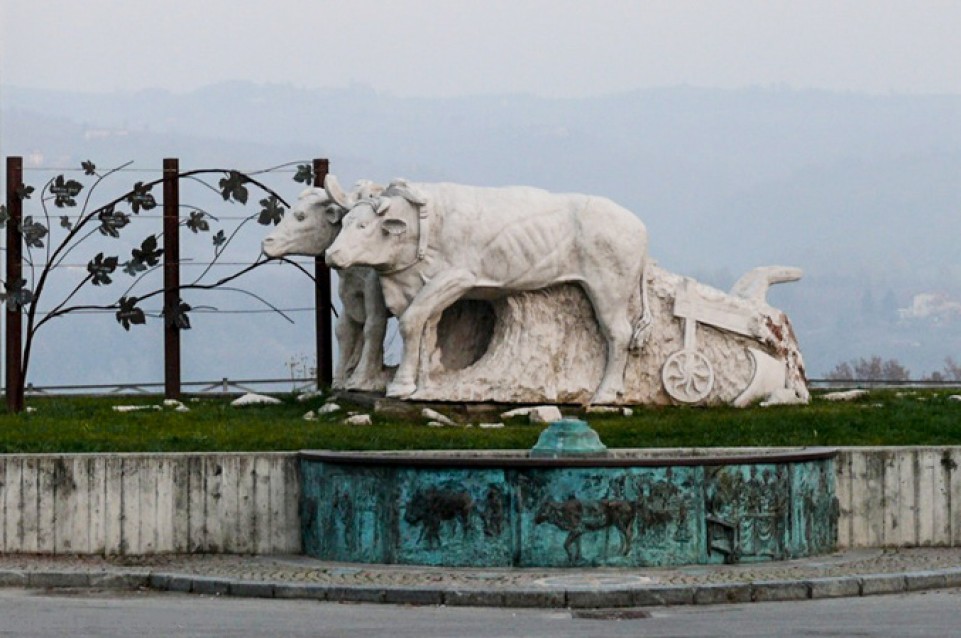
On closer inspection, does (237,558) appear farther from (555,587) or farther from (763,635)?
(763,635)

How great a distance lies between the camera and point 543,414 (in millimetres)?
27312

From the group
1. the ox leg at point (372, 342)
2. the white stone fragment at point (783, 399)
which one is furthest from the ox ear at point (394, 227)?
the white stone fragment at point (783, 399)

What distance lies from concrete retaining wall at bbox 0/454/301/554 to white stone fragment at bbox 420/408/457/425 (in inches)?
227

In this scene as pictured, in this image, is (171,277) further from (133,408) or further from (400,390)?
(400,390)

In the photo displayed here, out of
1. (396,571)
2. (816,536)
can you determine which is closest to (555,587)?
(396,571)

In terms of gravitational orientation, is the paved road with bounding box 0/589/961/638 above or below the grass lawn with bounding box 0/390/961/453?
below

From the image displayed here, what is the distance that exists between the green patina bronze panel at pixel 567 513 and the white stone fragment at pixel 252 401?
31.8ft

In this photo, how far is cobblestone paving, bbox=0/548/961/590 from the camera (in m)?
18.4

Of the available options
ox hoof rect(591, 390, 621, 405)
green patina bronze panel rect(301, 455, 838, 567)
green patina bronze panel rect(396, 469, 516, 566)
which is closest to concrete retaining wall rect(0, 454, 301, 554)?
green patina bronze panel rect(301, 455, 838, 567)

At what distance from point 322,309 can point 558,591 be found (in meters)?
15.0

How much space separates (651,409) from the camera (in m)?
28.6

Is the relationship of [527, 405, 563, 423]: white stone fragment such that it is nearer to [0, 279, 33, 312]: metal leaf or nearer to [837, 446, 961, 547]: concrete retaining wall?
[837, 446, 961, 547]: concrete retaining wall

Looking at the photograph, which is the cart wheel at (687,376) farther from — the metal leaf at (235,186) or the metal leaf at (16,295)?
the metal leaf at (16,295)

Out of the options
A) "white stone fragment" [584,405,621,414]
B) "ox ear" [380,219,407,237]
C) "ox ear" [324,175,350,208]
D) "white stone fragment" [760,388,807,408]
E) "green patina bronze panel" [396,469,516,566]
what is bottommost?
"green patina bronze panel" [396,469,516,566]
